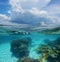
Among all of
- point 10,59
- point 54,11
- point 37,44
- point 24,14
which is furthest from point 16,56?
point 54,11

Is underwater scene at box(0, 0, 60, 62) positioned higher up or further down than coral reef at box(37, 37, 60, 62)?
higher up

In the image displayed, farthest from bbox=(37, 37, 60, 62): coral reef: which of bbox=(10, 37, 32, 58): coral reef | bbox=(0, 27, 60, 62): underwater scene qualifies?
bbox=(10, 37, 32, 58): coral reef

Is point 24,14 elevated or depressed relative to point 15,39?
elevated

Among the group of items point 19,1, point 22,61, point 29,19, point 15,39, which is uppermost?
point 19,1

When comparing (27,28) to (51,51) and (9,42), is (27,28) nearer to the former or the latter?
(9,42)

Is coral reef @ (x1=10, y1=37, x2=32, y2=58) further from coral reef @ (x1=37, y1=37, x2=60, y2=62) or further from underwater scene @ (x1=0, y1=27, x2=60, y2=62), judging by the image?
coral reef @ (x1=37, y1=37, x2=60, y2=62)

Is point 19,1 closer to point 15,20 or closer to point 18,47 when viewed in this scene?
point 15,20

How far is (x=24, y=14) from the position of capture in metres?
3.07

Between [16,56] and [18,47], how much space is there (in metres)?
0.11

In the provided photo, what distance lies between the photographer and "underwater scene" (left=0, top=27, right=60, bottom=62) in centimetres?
306

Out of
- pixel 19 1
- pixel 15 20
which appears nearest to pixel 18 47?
pixel 15 20

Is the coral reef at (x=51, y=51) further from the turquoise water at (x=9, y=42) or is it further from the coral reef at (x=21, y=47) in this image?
the coral reef at (x=21, y=47)

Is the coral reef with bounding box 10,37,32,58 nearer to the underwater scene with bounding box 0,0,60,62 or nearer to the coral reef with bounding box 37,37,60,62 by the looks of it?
the underwater scene with bounding box 0,0,60,62

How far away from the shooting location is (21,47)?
310cm
